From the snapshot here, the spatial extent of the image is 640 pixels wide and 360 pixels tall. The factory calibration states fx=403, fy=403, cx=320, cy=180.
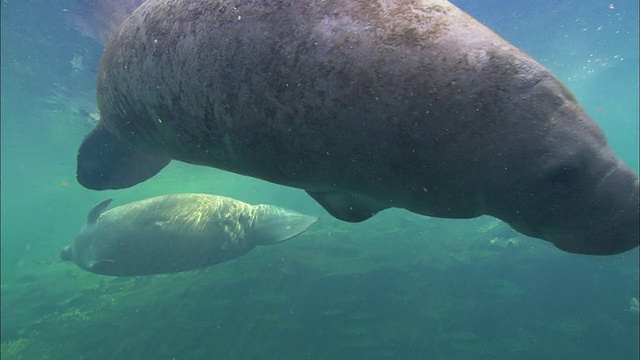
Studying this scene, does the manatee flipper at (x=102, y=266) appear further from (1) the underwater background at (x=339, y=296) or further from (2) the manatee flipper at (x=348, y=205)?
(2) the manatee flipper at (x=348, y=205)

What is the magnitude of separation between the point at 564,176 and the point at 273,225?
7854 mm

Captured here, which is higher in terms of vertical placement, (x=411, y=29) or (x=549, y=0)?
(x=549, y=0)

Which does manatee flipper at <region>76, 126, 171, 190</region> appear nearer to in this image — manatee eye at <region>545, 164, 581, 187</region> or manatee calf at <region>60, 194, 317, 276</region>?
manatee calf at <region>60, 194, 317, 276</region>

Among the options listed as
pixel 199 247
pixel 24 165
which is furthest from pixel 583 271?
pixel 24 165

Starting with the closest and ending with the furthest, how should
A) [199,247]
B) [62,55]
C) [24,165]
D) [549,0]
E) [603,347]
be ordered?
1. [603,347]
2. [199,247]
3. [62,55]
4. [549,0]
5. [24,165]

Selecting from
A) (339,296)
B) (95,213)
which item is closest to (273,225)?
(339,296)

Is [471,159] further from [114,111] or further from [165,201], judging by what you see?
[165,201]

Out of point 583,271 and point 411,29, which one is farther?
point 583,271

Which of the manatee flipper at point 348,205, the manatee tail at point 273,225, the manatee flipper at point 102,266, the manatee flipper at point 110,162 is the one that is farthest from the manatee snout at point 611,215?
the manatee flipper at point 102,266

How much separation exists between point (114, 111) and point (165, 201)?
19.5ft

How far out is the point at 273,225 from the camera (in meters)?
9.18

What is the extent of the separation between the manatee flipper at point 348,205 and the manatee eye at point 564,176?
955 millimetres

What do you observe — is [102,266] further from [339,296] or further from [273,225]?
[339,296]

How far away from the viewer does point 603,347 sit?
23.2 ft
